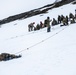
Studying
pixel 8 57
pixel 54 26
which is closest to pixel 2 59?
pixel 8 57

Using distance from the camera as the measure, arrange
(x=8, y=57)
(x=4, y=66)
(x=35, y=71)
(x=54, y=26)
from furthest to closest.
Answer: (x=54, y=26), (x=8, y=57), (x=4, y=66), (x=35, y=71)

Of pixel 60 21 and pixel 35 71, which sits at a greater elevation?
pixel 60 21

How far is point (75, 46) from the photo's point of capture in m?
15.0

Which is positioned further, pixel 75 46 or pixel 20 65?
pixel 75 46

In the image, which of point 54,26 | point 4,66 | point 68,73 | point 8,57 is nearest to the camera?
point 68,73

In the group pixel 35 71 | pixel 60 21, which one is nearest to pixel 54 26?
pixel 60 21

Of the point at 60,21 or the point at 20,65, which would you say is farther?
the point at 60,21

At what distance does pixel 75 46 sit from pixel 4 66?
427 cm

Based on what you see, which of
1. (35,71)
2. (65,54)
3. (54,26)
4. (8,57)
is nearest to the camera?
(35,71)

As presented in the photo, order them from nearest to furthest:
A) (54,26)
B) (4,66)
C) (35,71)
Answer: (35,71), (4,66), (54,26)

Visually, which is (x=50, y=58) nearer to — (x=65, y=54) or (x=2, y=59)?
(x=65, y=54)

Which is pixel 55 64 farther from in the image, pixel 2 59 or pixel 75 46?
pixel 2 59

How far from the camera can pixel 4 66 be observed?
14.7 meters

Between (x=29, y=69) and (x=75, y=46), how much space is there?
368cm
